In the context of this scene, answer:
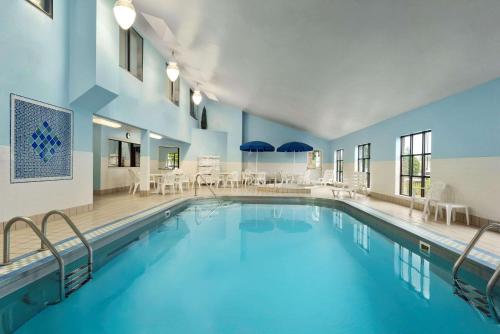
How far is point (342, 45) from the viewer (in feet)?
14.2

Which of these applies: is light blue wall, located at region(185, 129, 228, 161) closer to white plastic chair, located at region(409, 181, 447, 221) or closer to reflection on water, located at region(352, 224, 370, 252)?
reflection on water, located at region(352, 224, 370, 252)

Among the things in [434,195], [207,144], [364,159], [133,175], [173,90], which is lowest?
[434,195]

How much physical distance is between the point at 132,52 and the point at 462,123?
7571mm

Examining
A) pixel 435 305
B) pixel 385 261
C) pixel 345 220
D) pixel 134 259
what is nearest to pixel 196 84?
pixel 345 220

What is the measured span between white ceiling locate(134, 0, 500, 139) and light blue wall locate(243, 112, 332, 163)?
5.52 meters

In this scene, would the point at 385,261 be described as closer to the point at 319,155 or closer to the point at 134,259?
the point at 134,259

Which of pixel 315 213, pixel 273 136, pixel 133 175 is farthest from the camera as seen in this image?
pixel 273 136

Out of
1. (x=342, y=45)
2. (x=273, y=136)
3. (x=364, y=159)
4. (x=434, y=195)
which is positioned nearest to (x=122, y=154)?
(x=273, y=136)

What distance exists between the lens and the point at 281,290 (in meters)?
2.84

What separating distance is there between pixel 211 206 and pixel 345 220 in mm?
3691

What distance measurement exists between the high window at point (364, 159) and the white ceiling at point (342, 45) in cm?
167

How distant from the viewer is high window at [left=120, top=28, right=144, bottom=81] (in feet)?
21.4

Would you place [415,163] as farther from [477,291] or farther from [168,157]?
[168,157]

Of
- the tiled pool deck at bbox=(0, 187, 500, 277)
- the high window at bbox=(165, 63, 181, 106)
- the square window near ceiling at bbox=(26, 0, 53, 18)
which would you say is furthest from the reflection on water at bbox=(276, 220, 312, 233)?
the high window at bbox=(165, 63, 181, 106)
